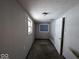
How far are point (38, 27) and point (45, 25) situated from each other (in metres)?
0.92

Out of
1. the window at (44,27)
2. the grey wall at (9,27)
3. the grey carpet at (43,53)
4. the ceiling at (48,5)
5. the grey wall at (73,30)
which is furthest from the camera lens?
the window at (44,27)

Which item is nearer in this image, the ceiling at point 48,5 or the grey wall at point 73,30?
the ceiling at point 48,5

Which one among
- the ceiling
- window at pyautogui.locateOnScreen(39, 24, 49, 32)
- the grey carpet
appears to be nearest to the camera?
the ceiling

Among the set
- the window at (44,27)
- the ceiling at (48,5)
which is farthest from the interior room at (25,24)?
the window at (44,27)

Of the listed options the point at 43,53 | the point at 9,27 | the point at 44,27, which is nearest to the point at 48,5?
the point at 9,27

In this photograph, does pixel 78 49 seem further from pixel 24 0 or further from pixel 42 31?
pixel 42 31

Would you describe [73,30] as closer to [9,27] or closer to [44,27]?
[9,27]

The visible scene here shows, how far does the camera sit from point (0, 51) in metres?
0.99

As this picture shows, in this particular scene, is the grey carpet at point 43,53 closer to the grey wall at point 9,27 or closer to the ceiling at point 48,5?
the grey wall at point 9,27

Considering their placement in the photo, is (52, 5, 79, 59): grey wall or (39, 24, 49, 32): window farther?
(39, 24, 49, 32): window

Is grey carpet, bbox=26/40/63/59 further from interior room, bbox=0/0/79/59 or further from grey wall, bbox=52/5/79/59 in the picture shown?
grey wall, bbox=52/5/79/59

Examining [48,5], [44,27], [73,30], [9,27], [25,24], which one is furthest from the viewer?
[44,27]

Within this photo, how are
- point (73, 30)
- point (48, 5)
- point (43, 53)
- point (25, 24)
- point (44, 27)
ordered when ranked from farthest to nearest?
point (44, 27), point (43, 53), point (25, 24), point (73, 30), point (48, 5)

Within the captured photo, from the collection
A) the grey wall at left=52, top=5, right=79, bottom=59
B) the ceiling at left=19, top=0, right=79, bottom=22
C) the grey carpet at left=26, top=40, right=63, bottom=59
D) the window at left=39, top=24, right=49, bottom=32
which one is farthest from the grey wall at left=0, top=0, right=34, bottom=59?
the window at left=39, top=24, right=49, bottom=32
